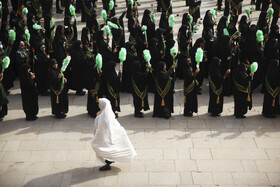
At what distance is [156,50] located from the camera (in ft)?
36.3

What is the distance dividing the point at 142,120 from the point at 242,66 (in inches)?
101

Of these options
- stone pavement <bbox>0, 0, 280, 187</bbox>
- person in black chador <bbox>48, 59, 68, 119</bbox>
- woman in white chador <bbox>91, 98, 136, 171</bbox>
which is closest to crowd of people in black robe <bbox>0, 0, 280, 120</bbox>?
person in black chador <bbox>48, 59, 68, 119</bbox>

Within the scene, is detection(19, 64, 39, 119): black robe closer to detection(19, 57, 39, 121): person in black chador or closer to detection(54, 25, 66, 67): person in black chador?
detection(19, 57, 39, 121): person in black chador

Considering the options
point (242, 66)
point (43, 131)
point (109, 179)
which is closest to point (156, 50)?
point (242, 66)

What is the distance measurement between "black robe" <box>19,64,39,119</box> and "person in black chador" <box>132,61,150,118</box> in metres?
2.29

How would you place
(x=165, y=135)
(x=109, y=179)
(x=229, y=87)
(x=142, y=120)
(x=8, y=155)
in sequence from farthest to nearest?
(x=229, y=87)
(x=142, y=120)
(x=165, y=135)
(x=8, y=155)
(x=109, y=179)

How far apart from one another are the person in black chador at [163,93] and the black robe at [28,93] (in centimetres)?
279

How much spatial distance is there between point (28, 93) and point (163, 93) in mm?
3091

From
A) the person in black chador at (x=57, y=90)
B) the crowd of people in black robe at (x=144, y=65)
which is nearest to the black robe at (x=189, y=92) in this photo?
the crowd of people in black robe at (x=144, y=65)

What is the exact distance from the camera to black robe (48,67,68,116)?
380 inches

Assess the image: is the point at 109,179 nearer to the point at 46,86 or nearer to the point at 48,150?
the point at 48,150

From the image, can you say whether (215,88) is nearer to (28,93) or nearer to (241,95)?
(241,95)

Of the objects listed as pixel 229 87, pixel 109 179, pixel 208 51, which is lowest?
pixel 109 179

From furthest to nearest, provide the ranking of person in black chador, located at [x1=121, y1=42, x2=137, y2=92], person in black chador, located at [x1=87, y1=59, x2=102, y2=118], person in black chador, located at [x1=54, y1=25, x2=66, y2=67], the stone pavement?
person in black chador, located at [x1=54, y1=25, x2=66, y2=67], person in black chador, located at [x1=121, y1=42, x2=137, y2=92], person in black chador, located at [x1=87, y1=59, x2=102, y2=118], the stone pavement
